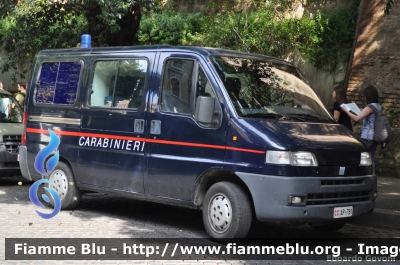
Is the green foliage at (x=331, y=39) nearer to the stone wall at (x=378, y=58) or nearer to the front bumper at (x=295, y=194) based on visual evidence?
the stone wall at (x=378, y=58)

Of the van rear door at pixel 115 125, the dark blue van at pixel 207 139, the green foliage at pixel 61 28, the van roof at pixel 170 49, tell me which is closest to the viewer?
the dark blue van at pixel 207 139

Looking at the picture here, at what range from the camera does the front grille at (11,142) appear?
13688 millimetres

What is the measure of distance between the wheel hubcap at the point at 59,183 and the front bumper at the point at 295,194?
339 cm

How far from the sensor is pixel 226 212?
326 inches

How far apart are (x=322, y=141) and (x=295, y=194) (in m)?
0.79

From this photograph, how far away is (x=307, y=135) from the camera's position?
27.1ft

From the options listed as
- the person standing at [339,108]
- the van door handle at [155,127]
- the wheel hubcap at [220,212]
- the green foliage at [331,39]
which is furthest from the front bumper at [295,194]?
the green foliage at [331,39]

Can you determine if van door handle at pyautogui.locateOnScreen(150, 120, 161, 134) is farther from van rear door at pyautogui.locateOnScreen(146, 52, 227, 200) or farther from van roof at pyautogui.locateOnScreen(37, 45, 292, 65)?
van roof at pyautogui.locateOnScreen(37, 45, 292, 65)

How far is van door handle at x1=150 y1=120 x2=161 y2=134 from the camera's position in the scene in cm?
916

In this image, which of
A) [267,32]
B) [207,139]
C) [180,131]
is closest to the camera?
[207,139]

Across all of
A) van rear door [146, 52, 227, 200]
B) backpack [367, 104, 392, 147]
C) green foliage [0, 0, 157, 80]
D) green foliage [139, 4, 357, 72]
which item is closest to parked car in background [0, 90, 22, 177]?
green foliage [0, 0, 157, 80]

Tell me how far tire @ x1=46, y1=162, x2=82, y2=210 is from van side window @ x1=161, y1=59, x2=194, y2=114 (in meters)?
2.15

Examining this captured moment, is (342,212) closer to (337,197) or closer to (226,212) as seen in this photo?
(337,197)

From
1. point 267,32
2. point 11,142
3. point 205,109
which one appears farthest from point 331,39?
point 205,109
